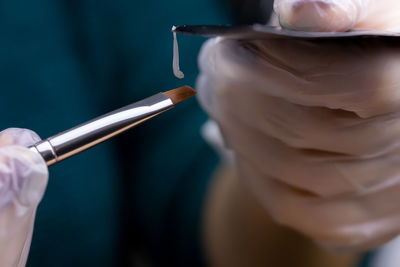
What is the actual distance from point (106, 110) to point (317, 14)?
387 millimetres

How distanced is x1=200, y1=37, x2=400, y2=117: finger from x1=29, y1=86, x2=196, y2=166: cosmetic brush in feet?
0.25

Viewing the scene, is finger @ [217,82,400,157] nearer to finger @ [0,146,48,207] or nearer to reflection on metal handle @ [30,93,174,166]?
reflection on metal handle @ [30,93,174,166]

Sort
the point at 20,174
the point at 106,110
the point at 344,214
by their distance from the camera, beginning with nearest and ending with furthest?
the point at 20,174 < the point at 344,214 < the point at 106,110

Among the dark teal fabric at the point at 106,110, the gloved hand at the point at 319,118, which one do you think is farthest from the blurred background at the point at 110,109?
the gloved hand at the point at 319,118

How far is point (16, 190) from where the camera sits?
335 mm

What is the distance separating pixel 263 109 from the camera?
1.45 ft

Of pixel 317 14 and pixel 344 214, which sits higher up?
pixel 317 14

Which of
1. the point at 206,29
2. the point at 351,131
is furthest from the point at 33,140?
the point at 351,131

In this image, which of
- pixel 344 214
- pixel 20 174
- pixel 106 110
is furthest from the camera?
pixel 106 110

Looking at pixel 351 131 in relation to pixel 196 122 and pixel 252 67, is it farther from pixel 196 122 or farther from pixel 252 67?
pixel 196 122

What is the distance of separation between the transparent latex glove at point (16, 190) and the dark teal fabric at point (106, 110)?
0.71 feet

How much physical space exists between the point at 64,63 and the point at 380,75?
1.33 ft

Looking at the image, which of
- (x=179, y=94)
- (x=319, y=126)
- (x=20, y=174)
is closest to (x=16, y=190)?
(x=20, y=174)

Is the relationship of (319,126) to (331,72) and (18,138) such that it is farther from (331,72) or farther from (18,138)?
(18,138)
